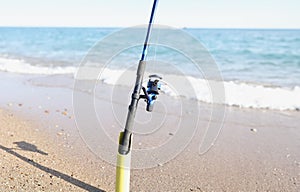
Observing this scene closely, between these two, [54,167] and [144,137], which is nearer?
[54,167]

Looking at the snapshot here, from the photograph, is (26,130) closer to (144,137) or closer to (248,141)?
(144,137)

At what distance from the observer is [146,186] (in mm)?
3668

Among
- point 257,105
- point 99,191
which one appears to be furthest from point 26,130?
point 257,105

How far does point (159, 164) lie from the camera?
425 cm

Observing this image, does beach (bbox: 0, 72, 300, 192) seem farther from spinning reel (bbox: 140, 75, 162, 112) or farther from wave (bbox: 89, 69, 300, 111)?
spinning reel (bbox: 140, 75, 162, 112)

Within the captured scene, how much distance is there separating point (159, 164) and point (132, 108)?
1.66 metres

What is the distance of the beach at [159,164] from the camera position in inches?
145

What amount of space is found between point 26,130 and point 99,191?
A: 2.53 metres

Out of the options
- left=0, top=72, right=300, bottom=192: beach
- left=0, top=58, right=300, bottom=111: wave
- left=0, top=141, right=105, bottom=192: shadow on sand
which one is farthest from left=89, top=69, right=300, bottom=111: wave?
left=0, top=141, right=105, bottom=192: shadow on sand

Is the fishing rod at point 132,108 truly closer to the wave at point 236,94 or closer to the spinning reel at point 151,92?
the spinning reel at point 151,92

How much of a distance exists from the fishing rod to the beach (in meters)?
0.72

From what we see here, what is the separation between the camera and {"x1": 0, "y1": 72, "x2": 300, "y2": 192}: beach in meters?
3.69

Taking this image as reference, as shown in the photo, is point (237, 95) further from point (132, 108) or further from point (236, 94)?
point (132, 108)

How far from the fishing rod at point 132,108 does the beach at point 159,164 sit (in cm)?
72
